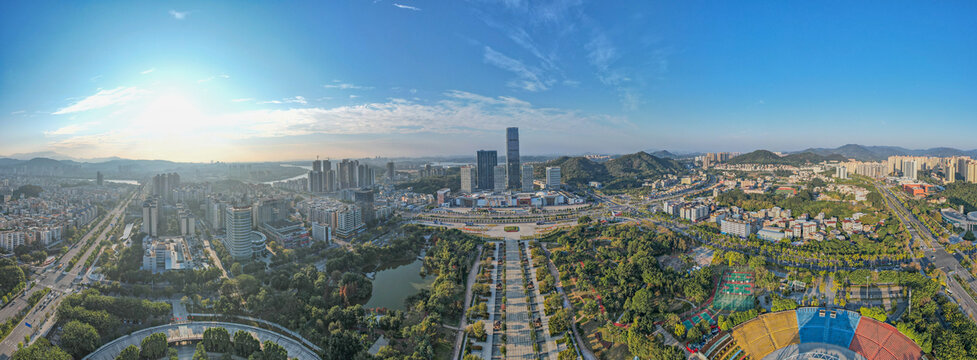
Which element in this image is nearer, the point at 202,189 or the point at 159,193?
the point at 159,193

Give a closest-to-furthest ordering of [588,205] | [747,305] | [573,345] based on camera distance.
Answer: [573,345], [747,305], [588,205]

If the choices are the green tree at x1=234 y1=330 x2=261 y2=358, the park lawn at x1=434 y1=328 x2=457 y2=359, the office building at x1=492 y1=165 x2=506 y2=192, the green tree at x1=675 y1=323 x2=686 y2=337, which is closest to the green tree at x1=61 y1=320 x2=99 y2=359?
the green tree at x1=234 y1=330 x2=261 y2=358

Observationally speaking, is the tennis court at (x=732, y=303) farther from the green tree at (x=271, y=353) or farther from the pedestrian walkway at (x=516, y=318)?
the green tree at (x=271, y=353)

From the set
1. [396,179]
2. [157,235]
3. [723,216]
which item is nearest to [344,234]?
[157,235]

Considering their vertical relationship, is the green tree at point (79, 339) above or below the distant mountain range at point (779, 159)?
below

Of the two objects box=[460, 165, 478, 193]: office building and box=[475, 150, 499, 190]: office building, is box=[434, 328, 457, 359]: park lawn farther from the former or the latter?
box=[475, 150, 499, 190]: office building

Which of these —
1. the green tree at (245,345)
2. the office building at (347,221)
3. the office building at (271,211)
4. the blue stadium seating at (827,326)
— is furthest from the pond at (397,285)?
the blue stadium seating at (827,326)

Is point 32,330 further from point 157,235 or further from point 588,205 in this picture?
point 588,205

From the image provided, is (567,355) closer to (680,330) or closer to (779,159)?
(680,330)
